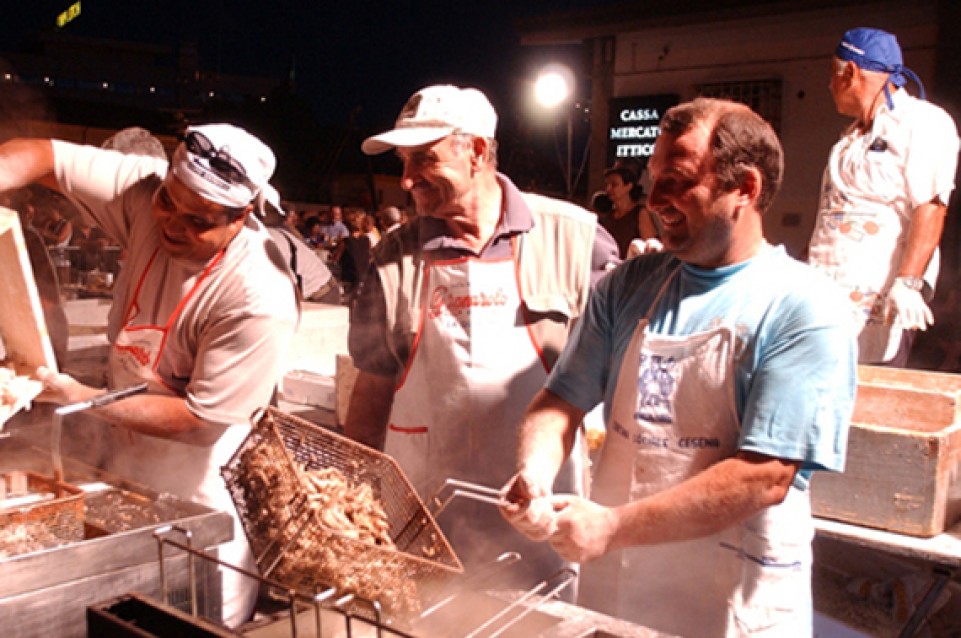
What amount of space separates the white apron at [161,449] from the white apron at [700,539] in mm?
1316

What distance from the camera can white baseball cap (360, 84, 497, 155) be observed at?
2645mm

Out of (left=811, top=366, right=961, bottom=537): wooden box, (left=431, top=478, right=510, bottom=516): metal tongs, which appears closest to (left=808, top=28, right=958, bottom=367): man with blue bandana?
(left=811, top=366, right=961, bottom=537): wooden box

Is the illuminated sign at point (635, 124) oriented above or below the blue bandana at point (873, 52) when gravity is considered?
above

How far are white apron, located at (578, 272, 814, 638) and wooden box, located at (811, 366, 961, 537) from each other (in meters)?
1.07

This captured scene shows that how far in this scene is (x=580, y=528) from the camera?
185 centimetres

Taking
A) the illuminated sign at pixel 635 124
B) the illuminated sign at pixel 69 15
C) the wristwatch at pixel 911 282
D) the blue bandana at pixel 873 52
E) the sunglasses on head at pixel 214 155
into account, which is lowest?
the wristwatch at pixel 911 282

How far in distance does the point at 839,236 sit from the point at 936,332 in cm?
447

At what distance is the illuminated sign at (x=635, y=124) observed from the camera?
34.6 ft

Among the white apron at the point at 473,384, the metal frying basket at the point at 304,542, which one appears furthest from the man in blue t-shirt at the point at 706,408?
the white apron at the point at 473,384

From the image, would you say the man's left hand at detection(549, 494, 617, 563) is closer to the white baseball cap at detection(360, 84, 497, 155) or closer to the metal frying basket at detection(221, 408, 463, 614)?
the metal frying basket at detection(221, 408, 463, 614)

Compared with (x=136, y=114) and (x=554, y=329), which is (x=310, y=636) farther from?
(x=136, y=114)

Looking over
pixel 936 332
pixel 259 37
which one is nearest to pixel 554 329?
pixel 936 332

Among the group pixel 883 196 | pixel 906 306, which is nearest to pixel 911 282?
pixel 906 306

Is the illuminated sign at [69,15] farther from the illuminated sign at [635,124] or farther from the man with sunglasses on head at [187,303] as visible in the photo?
the man with sunglasses on head at [187,303]
